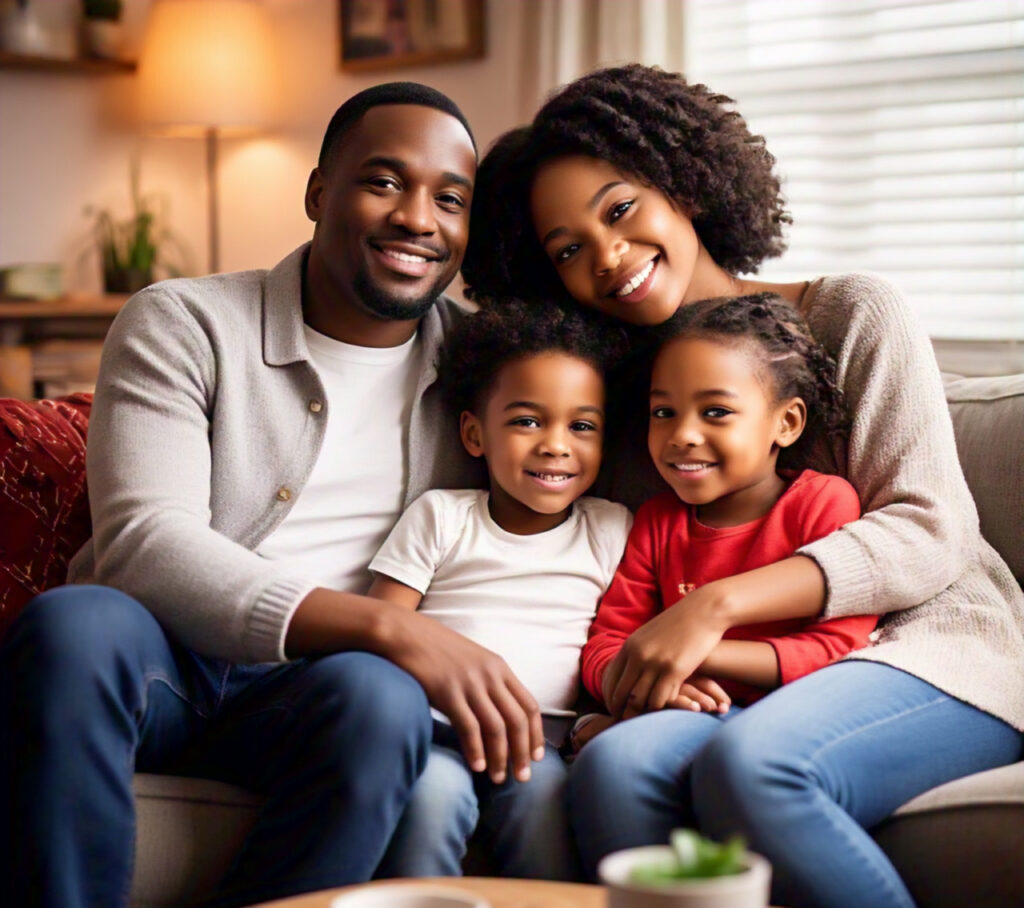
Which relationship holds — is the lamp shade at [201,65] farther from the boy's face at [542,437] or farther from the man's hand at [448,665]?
the man's hand at [448,665]

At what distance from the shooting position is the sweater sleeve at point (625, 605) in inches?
65.6

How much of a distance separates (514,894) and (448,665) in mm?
421

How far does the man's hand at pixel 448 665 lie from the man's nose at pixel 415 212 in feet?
2.01

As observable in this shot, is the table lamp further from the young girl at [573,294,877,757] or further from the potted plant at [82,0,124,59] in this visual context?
the young girl at [573,294,877,757]

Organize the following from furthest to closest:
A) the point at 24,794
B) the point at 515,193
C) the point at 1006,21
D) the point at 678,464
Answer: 1. the point at 1006,21
2. the point at 515,193
3. the point at 678,464
4. the point at 24,794

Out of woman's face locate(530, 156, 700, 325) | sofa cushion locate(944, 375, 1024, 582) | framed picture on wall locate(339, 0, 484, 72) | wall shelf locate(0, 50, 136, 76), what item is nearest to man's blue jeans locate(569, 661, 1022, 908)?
sofa cushion locate(944, 375, 1024, 582)

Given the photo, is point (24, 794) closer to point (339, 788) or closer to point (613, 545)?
point (339, 788)

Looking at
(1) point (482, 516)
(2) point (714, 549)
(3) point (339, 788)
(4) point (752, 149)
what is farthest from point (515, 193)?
(3) point (339, 788)

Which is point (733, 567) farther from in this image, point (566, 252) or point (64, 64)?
point (64, 64)

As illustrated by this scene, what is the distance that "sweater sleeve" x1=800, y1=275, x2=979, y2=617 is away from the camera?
1.58m

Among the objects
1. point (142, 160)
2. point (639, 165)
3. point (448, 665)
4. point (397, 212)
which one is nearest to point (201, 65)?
point (142, 160)

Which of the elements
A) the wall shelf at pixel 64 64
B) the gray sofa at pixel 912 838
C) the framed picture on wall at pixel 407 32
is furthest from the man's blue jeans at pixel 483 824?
the wall shelf at pixel 64 64

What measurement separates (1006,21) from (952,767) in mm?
2001

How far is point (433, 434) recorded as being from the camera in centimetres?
189
